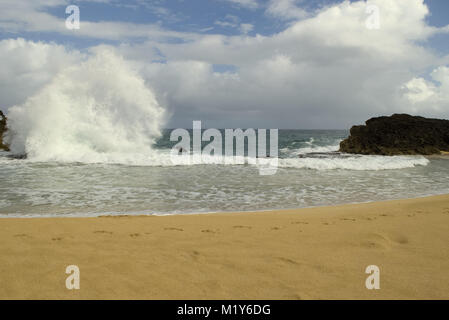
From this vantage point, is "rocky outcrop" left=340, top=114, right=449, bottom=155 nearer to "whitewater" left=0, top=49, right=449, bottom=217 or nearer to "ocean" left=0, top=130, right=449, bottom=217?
"whitewater" left=0, top=49, right=449, bottom=217

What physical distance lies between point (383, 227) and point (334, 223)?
712 mm

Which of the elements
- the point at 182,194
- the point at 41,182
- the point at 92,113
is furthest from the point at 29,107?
the point at 182,194

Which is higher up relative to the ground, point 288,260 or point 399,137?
point 399,137

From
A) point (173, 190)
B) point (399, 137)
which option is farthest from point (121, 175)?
point (399, 137)

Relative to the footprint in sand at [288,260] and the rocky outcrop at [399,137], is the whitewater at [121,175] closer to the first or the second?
the footprint in sand at [288,260]

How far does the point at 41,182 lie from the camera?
9.92 m

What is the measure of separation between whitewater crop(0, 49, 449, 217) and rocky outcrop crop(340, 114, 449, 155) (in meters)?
8.74

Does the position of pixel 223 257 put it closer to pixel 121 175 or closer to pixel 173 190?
pixel 173 190

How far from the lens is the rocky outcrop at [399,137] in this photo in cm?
2614

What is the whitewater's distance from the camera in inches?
291

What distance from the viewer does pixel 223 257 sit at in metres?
3.29

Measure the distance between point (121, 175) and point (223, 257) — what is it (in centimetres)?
945

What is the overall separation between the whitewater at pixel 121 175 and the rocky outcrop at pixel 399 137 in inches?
344

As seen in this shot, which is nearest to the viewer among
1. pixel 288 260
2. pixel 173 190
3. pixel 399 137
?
pixel 288 260
